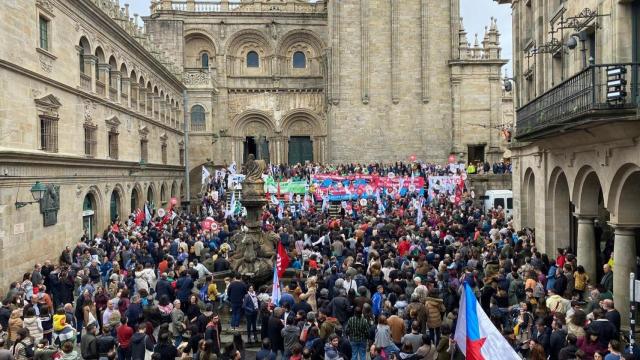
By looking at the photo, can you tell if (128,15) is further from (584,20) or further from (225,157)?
(584,20)

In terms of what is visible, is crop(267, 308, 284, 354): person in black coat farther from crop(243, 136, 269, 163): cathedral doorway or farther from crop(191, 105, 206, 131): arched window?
crop(243, 136, 269, 163): cathedral doorway

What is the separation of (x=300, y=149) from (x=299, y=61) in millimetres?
7677

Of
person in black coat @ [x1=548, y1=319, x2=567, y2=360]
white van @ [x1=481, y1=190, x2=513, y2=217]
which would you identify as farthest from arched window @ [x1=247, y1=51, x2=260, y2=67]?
person in black coat @ [x1=548, y1=319, x2=567, y2=360]

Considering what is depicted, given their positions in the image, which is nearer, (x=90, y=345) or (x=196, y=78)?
(x=90, y=345)

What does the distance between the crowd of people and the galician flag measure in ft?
5.48

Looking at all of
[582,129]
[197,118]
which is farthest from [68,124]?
[197,118]

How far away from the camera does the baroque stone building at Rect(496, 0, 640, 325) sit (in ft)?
39.6

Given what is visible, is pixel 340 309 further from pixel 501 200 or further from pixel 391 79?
pixel 391 79

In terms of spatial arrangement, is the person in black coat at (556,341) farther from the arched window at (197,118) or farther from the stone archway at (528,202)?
the arched window at (197,118)

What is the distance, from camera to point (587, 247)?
51.6 ft

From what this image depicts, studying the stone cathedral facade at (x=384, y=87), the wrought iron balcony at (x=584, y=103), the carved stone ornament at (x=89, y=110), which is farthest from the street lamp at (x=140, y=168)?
the wrought iron balcony at (x=584, y=103)

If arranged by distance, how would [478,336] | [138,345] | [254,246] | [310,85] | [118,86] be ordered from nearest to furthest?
[478,336], [138,345], [254,246], [118,86], [310,85]

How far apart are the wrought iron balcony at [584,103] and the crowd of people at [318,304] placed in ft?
11.5

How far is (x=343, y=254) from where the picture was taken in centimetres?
1844
